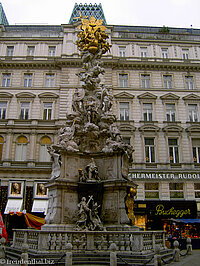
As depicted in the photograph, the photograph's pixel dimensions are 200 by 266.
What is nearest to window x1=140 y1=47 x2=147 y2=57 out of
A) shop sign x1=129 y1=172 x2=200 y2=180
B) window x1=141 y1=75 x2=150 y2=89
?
window x1=141 y1=75 x2=150 y2=89

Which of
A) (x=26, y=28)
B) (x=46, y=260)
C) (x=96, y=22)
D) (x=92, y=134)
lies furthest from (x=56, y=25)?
(x=46, y=260)

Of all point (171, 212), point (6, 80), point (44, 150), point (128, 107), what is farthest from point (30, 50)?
point (171, 212)

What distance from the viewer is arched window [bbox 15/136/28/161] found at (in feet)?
94.2

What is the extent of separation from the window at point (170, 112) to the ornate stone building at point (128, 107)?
3.5 inches

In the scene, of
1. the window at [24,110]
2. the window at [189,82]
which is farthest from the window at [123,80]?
the window at [24,110]

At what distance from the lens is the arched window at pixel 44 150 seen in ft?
93.5

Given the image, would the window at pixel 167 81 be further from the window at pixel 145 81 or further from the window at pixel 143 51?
the window at pixel 143 51

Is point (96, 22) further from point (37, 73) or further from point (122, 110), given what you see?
point (37, 73)

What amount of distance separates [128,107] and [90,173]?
64.0 ft

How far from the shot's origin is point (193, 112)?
30953 mm

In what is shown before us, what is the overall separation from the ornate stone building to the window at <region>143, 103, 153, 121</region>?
12cm

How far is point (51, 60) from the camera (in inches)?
1264

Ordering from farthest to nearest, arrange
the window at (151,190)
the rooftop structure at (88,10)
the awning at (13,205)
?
1. the rooftop structure at (88,10)
2. the window at (151,190)
3. the awning at (13,205)

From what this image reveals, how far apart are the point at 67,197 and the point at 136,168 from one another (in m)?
16.9
